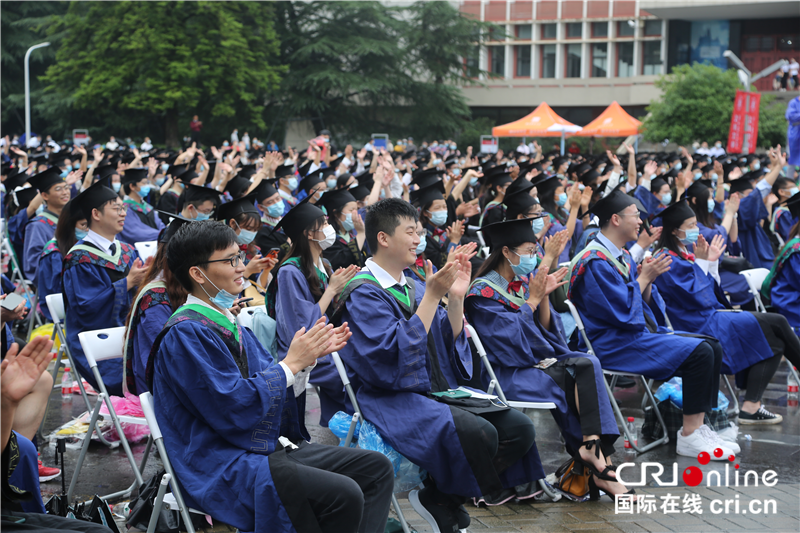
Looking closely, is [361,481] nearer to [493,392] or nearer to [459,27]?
[493,392]

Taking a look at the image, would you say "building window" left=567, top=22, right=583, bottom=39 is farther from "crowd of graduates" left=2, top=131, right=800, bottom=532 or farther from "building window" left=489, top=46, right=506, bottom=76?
"crowd of graduates" left=2, top=131, right=800, bottom=532

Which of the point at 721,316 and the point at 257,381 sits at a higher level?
the point at 257,381

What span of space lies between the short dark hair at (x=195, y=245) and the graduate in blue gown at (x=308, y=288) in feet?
4.37

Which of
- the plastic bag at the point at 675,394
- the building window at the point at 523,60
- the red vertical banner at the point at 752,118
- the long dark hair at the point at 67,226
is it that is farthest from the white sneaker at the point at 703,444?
the building window at the point at 523,60

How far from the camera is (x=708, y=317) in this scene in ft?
21.2

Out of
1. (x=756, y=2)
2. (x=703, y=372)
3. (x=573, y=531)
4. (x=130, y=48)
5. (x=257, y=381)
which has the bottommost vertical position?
(x=573, y=531)

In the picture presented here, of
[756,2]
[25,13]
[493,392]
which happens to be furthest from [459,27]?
[493,392]

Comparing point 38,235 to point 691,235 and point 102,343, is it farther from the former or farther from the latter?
point 691,235

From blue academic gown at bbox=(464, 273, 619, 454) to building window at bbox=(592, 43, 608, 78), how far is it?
4731 cm

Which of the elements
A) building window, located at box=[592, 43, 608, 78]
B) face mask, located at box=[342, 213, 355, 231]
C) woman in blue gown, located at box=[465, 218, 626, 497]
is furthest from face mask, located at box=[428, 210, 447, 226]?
building window, located at box=[592, 43, 608, 78]

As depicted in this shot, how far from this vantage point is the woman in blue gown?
462 centimetres

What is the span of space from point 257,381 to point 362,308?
0.99m

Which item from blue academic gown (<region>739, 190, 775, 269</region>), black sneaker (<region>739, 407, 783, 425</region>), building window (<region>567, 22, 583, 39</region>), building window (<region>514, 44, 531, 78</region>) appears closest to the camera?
black sneaker (<region>739, 407, 783, 425</region>)

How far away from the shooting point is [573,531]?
413 centimetres
